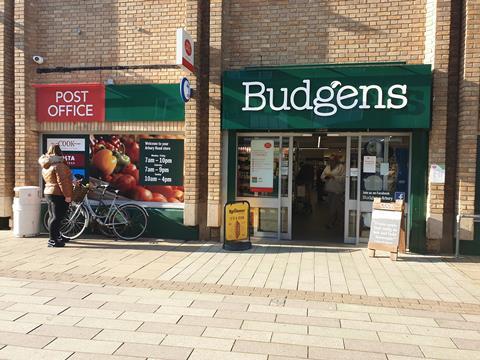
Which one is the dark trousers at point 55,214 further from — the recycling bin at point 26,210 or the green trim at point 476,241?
the green trim at point 476,241

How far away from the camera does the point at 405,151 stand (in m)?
7.78

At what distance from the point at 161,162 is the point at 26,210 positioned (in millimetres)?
2893

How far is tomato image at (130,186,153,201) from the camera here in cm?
858

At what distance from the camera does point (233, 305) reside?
4.70 metres

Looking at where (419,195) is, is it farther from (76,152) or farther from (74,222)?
(76,152)

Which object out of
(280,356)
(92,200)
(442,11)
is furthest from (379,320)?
(92,200)

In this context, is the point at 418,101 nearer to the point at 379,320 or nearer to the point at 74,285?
the point at 379,320

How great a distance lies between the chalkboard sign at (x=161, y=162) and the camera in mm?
8414

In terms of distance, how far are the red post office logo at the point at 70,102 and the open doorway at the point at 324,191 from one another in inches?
170

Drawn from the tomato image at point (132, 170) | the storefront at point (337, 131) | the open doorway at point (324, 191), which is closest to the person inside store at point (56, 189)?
the tomato image at point (132, 170)

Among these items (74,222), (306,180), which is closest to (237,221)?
(74,222)

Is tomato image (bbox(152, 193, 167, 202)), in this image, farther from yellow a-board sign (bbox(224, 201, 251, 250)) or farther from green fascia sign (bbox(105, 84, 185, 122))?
yellow a-board sign (bbox(224, 201, 251, 250))

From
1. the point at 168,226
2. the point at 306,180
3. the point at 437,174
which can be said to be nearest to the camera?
the point at 437,174

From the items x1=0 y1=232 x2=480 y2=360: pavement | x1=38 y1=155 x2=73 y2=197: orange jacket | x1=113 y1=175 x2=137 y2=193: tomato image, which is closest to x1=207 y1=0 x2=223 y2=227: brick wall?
x1=0 y1=232 x2=480 y2=360: pavement
